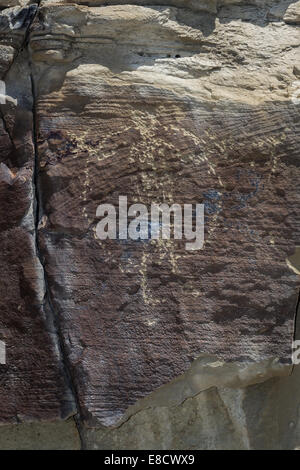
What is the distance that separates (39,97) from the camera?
178 cm

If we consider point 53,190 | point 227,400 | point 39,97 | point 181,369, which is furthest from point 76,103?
point 227,400

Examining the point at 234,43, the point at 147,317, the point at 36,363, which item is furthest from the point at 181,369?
the point at 234,43

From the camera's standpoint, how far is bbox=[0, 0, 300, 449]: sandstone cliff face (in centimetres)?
175

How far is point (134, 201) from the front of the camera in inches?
69.2

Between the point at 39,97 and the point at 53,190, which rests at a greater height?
the point at 39,97

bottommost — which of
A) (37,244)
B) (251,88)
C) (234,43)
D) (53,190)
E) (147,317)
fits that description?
(147,317)

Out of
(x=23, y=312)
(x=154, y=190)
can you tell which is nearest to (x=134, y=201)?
(x=154, y=190)

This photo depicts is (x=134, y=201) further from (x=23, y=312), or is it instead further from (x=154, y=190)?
(x=23, y=312)

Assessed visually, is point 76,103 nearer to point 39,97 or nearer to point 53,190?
point 39,97

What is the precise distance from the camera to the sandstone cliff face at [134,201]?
1.75 meters

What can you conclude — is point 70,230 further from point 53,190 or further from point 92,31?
point 92,31

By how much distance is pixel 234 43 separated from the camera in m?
1.84

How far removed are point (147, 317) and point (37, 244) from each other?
1.13 ft

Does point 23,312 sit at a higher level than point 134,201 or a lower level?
lower
